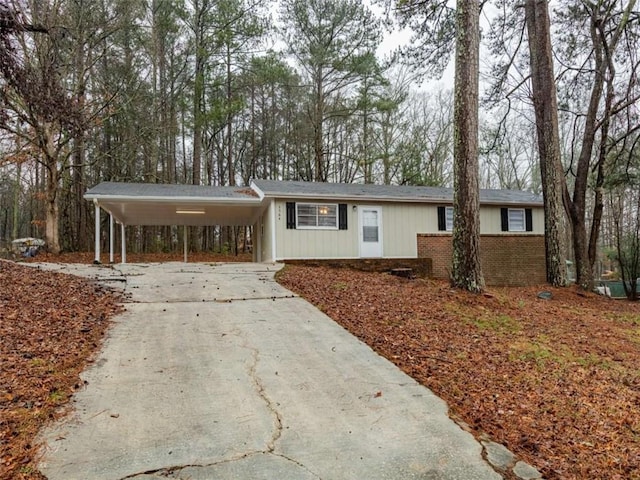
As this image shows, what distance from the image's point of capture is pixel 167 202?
1206cm

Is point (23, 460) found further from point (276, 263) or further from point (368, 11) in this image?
point (368, 11)

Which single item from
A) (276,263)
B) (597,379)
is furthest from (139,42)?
(597,379)

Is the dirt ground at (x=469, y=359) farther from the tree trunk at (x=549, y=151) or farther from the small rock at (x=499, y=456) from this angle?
the tree trunk at (x=549, y=151)

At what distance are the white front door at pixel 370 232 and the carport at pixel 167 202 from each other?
10.4ft

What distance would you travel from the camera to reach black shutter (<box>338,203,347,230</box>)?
41.2 feet

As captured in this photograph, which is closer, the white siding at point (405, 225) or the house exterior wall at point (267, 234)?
the house exterior wall at point (267, 234)

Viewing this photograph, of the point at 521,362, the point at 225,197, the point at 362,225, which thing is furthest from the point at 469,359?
the point at 225,197

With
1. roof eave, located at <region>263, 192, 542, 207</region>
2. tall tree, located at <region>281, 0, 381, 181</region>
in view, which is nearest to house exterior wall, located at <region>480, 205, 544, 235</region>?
roof eave, located at <region>263, 192, 542, 207</region>

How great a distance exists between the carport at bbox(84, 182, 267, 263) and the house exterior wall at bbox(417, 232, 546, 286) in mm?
5572

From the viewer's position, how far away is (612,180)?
13.0 metres

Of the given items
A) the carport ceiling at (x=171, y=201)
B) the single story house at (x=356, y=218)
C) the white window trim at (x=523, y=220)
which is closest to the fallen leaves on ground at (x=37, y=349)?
the carport ceiling at (x=171, y=201)

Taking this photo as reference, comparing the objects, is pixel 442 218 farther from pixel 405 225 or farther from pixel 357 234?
pixel 357 234

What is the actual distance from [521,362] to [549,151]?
8.57 m

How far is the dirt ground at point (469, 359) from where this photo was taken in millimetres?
2611
